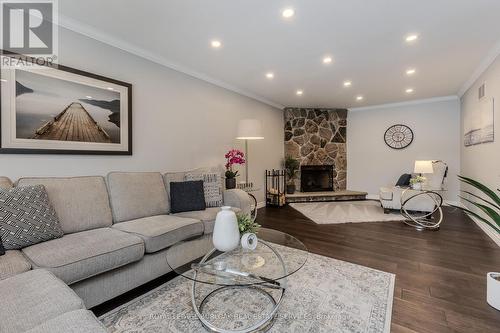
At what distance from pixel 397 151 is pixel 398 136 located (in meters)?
0.38

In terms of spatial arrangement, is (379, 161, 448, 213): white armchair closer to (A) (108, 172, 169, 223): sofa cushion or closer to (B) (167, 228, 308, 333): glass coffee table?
(B) (167, 228, 308, 333): glass coffee table

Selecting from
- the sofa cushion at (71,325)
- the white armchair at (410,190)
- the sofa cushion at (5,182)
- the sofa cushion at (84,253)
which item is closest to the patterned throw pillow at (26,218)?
the sofa cushion at (84,253)

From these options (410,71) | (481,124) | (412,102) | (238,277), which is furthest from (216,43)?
(412,102)

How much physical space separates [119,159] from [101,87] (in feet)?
2.68

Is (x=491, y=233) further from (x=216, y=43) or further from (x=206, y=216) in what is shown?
(x=216, y=43)

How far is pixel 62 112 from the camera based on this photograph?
7.79 feet

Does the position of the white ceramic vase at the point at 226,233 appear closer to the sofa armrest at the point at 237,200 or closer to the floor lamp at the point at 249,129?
the sofa armrest at the point at 237,200

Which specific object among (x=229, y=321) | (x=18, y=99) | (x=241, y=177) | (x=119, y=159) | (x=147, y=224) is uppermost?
(x=18, y=99)

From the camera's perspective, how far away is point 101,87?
2.64m

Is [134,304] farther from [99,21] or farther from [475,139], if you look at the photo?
[475,139]

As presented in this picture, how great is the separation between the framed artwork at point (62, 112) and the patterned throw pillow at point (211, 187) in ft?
2.85

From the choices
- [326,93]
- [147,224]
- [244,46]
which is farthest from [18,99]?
[326,93]

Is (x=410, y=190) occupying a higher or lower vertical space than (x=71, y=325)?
higher

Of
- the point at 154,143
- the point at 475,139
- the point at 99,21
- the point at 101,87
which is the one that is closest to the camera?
the point at 99,21
